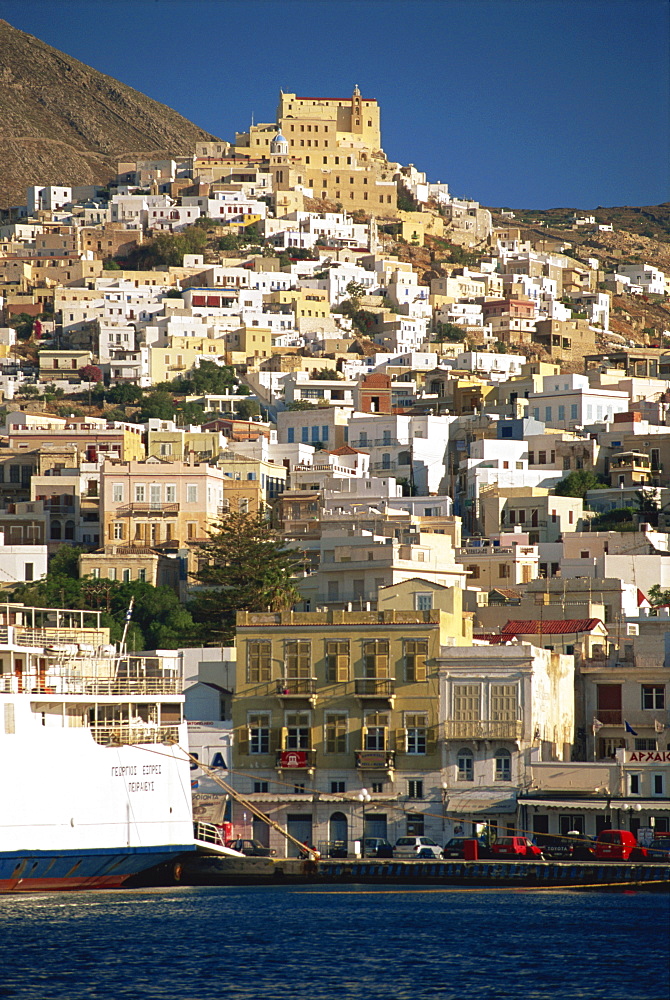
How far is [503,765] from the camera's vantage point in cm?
5762

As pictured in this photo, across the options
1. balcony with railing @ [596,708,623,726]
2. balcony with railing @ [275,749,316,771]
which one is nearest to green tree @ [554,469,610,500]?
balcony with railing @ [596,708,623,726]

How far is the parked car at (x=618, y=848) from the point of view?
52062 millimetres

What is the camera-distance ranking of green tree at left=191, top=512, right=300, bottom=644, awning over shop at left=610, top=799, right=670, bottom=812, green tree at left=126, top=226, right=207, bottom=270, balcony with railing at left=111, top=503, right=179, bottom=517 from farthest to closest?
green tree at left=126, top=226, right=207, bottom=270
balcony with railing at left=111, top=503, right=179, bottom=517
green tree at left=191, top=512, right=300, bottom=644
awning over shop at left=610, top=799, right=670, bottom=812

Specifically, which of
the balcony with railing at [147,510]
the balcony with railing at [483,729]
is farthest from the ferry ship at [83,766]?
the balcony with railing at [147,510]

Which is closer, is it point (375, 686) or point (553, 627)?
point (375, 686)

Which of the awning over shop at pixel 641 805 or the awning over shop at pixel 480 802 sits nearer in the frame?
the awning over shop at pixel 641 805

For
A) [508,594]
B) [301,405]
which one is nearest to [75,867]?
[508,594]

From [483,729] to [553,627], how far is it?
11.1 m

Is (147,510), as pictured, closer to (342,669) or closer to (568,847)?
(342,669)

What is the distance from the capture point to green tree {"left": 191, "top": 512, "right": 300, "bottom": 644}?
74625 millimetres

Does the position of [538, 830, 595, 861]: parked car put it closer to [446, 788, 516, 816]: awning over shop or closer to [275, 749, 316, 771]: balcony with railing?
[446, 788, 516, 816]: awning over shop

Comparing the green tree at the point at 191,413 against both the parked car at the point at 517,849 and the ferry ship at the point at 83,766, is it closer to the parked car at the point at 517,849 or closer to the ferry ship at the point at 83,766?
the ferry ship at the point at 83,766

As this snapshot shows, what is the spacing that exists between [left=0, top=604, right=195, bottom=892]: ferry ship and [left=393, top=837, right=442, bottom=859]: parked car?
6.49m

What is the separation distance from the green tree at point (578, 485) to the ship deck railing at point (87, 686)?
50.8m
